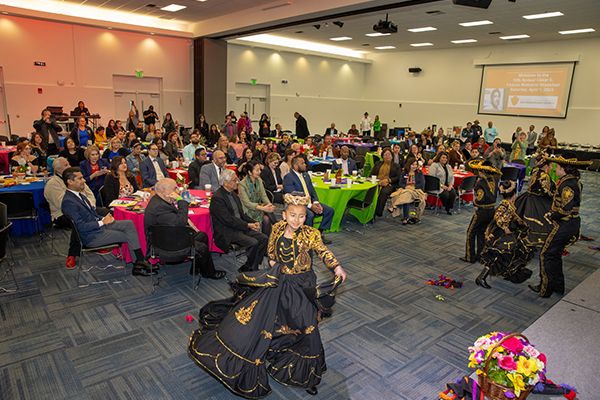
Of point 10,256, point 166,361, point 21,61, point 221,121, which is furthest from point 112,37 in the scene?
point 166,361

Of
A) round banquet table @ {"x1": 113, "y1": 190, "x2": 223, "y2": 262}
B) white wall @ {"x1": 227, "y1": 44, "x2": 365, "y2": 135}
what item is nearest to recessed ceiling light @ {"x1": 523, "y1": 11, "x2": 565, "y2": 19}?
white wall @ {"x1": 227, "y1": 44, "x2": 365, "y2": 135}

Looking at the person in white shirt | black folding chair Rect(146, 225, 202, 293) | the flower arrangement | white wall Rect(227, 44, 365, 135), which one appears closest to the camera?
the flower arrangement

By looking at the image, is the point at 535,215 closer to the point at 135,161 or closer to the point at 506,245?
the point at 506,245

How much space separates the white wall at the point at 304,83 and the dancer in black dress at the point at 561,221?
1598 centimetres

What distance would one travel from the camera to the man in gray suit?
6773mm

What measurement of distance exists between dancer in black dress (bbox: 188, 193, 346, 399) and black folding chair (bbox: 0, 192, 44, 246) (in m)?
4.11

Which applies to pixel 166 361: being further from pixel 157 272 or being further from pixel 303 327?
pixel 157 272

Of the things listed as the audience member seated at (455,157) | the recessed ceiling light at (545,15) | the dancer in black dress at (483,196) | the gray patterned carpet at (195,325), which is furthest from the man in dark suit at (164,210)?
the recessed ceiling light at (545,15)

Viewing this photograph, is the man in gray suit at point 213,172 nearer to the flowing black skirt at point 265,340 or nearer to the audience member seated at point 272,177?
the audience member seated at point 272,177

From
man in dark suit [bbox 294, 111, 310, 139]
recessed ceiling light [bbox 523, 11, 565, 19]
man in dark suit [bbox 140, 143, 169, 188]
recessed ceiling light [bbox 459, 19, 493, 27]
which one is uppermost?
recessed ceiling light [bbox 459, 19, 493, 27]

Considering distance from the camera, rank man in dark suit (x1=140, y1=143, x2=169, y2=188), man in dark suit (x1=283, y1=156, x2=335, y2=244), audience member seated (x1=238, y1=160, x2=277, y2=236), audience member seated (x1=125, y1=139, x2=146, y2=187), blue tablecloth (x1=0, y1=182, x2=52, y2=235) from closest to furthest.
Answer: audience member seated (x1=238, y1=160, x2=277, y2=236) → blue tablecloth (x1=0, y1=182, x2=52, y2=235) → man in dark suit (x1=283, y1=156, x2=335, y2=244) → man in dark suit (x1=140, y1=143, x2=169, y2=188) → audience member seated (x1=125, y1=139, x2=146, y2=187)

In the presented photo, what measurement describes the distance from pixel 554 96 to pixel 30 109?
21.0 meters

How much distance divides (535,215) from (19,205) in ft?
23.8

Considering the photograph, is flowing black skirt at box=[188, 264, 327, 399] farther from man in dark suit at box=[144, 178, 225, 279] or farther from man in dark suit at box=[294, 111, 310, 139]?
man in dark suit at box=[294, 111, 310, 139]
